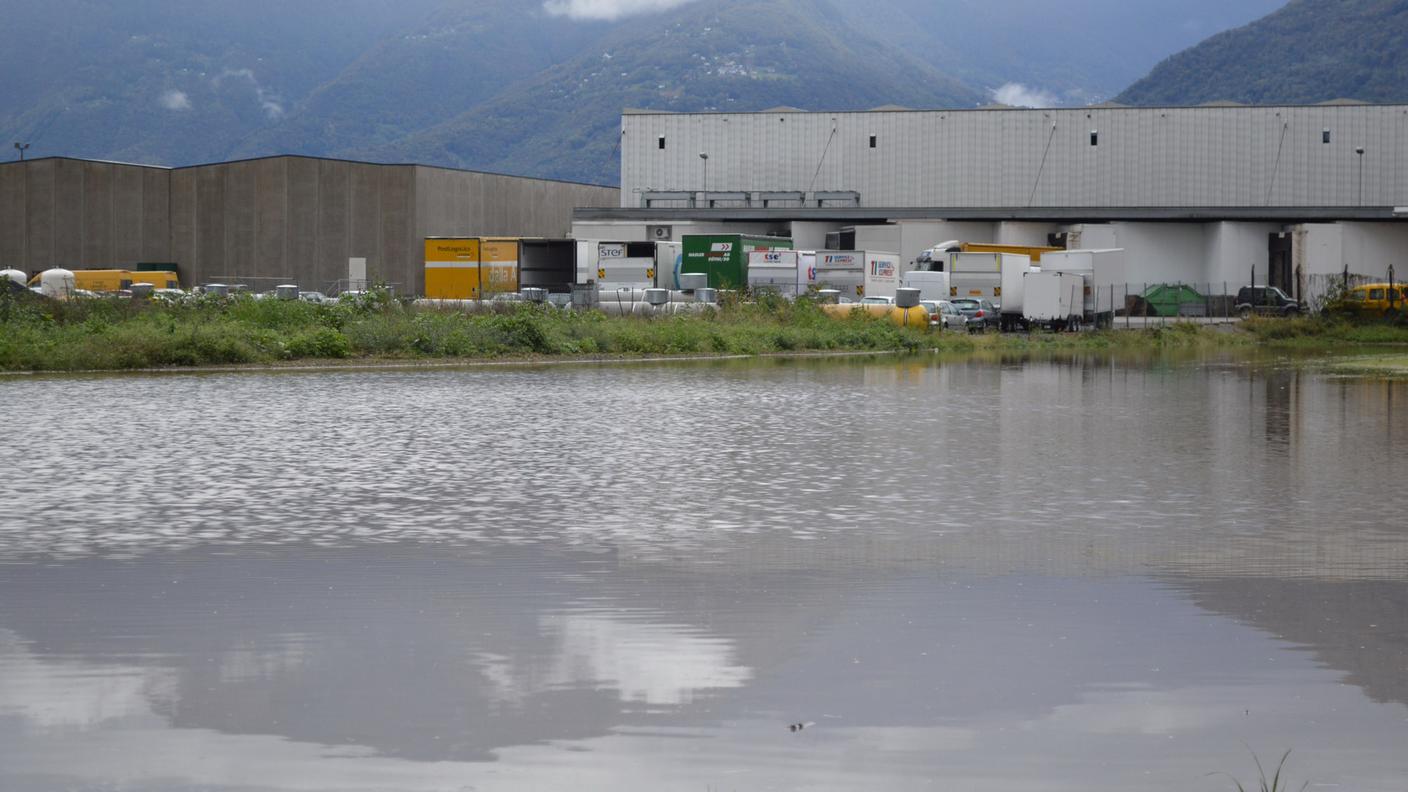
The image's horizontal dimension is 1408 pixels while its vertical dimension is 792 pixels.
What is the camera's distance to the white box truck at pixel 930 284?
204ft

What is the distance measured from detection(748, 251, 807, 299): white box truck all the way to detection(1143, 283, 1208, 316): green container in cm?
2147

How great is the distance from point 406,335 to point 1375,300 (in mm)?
37230

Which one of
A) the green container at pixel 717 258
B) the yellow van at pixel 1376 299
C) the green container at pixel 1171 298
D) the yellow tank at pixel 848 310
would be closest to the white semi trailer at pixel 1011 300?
the yellow tank at pixel 848 310

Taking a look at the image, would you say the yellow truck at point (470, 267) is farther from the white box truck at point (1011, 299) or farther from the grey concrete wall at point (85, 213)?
the grey concrete wall at point (85, 213)

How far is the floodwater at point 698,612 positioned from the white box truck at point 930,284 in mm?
42149

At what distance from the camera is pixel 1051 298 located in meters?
59.4

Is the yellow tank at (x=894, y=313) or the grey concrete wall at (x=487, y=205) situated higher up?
the grey concrete wall at (x=487, y=205)

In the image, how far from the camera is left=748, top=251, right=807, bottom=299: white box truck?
61.0 metres

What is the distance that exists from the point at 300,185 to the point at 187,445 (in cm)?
6136

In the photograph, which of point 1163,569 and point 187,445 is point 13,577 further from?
Answer: point 187,445

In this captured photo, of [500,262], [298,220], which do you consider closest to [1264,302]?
[500,262]

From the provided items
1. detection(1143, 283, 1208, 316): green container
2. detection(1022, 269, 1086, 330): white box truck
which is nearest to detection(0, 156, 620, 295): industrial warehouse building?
detection(1022, 269, 1086, 330): white box truck

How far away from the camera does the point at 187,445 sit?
1881 cm

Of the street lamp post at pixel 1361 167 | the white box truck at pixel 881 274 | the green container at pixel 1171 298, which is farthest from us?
the street lamp post at pixel 1361 167
